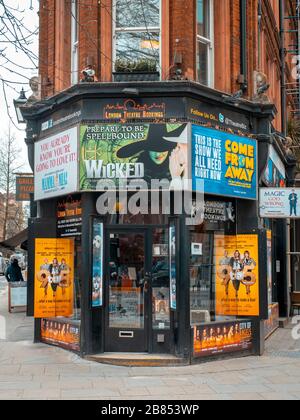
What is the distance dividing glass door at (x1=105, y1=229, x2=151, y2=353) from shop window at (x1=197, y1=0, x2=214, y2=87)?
11.2 feet

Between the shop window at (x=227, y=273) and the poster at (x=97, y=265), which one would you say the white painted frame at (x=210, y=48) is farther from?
the poster at (x=97, y=265)

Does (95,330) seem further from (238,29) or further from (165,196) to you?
(238,29)

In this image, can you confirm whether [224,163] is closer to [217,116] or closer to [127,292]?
[217,116]

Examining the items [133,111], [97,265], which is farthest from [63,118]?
[97,265]

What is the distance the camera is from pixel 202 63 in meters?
11.7

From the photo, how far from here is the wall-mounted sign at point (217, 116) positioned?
10602 mm

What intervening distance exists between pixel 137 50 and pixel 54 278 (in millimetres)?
4775

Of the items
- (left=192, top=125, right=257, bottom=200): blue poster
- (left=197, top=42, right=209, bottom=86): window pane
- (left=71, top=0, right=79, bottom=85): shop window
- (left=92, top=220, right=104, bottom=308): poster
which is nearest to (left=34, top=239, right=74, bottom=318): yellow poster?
(left=92, top=220, right=104, bottom=308): poster

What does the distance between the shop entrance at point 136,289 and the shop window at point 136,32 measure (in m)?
3.32

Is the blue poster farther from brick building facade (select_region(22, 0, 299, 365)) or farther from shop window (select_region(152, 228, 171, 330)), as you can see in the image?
shop window (select_region(152, 228, 171, 330))

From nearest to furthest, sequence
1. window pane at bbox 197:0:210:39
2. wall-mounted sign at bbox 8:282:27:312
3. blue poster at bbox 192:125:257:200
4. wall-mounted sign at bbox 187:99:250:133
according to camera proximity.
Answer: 1. blue poster at bbox 192:125:257:200
2. wall-mounted sign at bbox 187:99:250:133
3. window pane at bbox 197:0:210:39
4. wall-mounted sign at bbox 8:282:27:312

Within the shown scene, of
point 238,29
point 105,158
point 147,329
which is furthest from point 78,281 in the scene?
point 238,29

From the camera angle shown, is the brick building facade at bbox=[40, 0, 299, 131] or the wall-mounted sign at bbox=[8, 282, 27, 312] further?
the wall-mounted sign at bbox=[8, 282, 27, 312]

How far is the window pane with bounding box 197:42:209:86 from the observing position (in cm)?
1161
